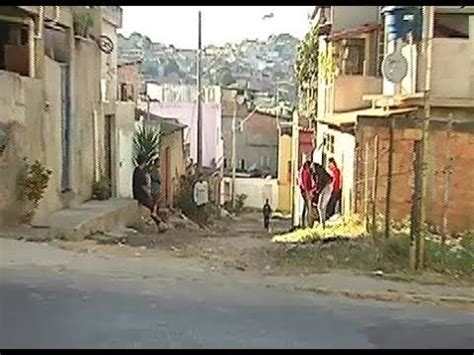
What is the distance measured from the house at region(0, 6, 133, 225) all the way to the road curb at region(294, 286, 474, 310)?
5.70 m

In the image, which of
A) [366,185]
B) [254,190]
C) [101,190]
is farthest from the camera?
[254,190]

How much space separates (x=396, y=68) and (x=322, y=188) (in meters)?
2.95

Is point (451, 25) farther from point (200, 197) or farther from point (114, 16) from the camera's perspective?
point (200, 197)

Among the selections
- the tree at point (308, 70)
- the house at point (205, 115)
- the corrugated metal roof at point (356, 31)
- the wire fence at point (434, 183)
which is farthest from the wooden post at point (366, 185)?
the house at point (205, 115)

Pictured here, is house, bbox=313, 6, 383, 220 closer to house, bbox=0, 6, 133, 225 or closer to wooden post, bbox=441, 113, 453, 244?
house, bbox=0, 6, 133, 225

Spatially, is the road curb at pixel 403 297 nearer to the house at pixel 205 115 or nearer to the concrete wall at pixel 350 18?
the concrete wall at pixel 350 18

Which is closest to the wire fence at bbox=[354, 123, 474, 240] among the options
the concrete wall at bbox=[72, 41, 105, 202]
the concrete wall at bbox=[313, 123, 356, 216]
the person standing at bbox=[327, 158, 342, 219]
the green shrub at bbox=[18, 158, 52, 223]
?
the concrete wall at bbox=[313, 123, 356, 216]

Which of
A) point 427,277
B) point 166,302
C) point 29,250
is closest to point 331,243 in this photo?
point 427,277

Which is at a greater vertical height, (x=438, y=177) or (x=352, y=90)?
(x=352, y=90)

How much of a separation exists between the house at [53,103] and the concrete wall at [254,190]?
2350 centimetres

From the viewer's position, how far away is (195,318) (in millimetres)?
7672

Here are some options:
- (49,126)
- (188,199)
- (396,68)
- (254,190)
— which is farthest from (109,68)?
(254,190)

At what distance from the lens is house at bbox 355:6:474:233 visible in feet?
47.3

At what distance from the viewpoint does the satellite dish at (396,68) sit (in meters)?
16.3
